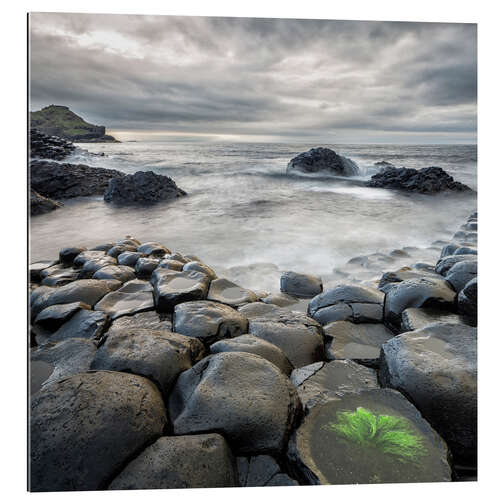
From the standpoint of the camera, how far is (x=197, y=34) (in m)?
2.29

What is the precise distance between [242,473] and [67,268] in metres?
2.92

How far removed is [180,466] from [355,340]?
4.84ft

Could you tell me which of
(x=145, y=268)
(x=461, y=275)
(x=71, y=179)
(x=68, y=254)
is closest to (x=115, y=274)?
(x=145, y=268)

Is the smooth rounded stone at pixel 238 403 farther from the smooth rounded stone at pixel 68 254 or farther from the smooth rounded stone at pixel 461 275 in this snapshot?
the smooth rounded stone at pixel 68 254

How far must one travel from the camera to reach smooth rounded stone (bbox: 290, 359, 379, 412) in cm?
170

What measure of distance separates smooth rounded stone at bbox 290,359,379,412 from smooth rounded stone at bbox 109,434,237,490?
50 centimetres

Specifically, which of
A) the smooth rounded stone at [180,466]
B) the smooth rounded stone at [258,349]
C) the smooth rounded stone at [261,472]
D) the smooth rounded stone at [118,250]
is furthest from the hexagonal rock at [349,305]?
the smooth rounded stone at [118,250]

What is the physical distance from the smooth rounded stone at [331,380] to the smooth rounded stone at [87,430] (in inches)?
28.7

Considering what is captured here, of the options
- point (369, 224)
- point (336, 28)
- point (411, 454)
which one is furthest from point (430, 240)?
point (411, 454)

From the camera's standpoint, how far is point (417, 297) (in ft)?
7.98

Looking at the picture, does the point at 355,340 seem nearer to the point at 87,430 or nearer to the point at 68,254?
the point at 87,430

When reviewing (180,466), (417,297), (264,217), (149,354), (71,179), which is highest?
(71,179)

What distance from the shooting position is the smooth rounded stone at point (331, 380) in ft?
5.57

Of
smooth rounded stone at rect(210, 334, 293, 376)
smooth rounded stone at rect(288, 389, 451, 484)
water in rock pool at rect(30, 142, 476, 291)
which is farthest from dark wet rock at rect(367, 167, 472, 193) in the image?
smooth rounded stone at rect(288, 389, 451, 484)
